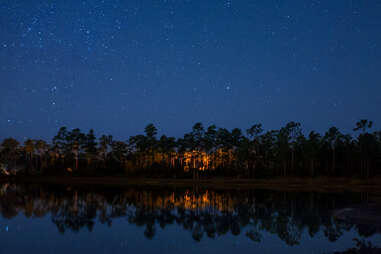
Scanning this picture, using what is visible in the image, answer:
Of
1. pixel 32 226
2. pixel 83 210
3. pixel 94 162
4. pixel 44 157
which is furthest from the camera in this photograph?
pixel 44 157

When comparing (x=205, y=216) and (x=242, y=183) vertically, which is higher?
(x=205, y=216)

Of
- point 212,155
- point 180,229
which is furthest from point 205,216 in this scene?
point 212,155

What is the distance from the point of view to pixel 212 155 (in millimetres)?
94812

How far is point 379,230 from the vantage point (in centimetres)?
2133

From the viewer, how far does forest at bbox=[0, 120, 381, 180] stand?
7800 centimetres

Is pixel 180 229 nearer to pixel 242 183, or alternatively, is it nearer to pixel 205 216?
pixel 205 216

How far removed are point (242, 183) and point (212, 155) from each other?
24.8 meters

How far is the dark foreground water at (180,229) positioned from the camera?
18.9 m

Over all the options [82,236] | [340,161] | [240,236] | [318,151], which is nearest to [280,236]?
[240,236]

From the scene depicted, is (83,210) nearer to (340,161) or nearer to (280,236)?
(280,236)

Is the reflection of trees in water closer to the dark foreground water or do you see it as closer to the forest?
the dark foreground water

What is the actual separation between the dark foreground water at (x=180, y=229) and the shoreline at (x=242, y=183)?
27.8 meters

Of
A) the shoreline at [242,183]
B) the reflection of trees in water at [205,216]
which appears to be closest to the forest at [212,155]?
the shoreline at [242,183]

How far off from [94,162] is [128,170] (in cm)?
2109
